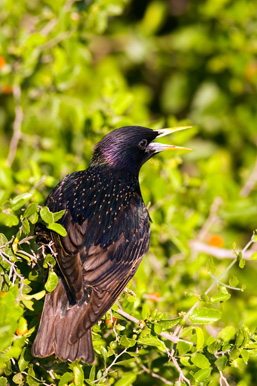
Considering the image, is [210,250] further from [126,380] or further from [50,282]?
[50,282]

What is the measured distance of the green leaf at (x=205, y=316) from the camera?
2.86 m

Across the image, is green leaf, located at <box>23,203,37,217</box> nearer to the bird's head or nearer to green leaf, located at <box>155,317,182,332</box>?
green leaf, located at <box>155,317,182,332</box>

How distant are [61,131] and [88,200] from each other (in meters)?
1.73

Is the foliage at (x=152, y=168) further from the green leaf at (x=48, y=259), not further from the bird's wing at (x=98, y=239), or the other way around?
the bird's wing at (x=98, y=239)

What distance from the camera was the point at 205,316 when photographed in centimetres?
287

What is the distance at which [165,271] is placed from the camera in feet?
14.5

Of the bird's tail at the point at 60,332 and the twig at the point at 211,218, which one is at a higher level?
the bird's tail at the point at 60,332

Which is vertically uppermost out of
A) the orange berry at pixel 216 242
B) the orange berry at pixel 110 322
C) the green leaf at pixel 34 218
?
the green leaf at pixel 34 218

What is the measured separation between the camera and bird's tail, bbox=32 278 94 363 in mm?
2709

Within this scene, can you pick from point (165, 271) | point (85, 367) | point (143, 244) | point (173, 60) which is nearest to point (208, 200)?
point (165, 271)

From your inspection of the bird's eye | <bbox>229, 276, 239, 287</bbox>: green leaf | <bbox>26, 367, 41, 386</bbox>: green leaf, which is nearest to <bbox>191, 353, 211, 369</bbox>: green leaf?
<bbox>229, 276, 239, 287</bbox>: green leaf

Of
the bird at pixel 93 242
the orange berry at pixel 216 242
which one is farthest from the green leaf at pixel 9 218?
the orange berry at pixel 216 242

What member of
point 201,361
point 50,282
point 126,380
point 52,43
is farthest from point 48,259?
point 52,43

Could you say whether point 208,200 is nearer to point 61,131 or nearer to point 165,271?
point 165,271
